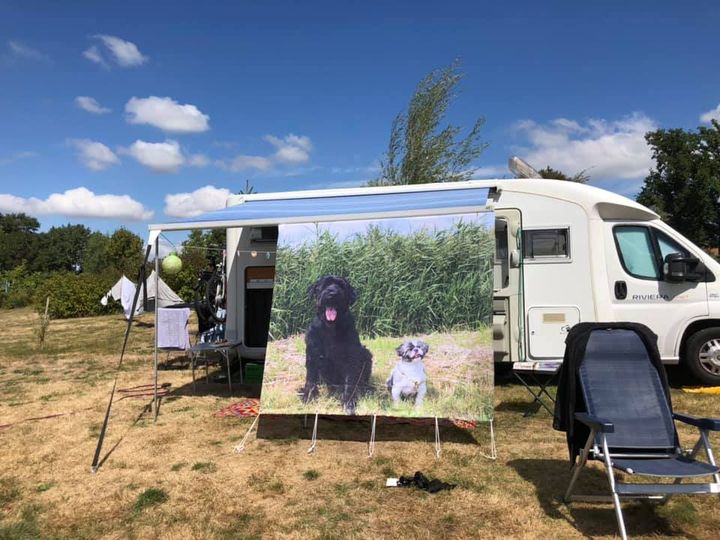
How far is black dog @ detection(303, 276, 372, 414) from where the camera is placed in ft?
15.9

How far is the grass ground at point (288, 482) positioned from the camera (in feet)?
11.2

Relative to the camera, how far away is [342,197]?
268 inches

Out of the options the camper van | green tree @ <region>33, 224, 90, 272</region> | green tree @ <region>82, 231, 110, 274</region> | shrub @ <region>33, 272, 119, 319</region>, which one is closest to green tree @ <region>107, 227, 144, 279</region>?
shrub @ <region>33, 272, 119, 319</region>

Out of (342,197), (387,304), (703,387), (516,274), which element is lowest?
A: (703,387)

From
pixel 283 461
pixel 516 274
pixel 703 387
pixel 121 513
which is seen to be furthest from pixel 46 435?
pixel 703 387

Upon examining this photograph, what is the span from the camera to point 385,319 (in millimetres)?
4934

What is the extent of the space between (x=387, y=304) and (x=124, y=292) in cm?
1357

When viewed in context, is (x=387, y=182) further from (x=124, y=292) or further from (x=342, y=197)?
(x=342, y=197)

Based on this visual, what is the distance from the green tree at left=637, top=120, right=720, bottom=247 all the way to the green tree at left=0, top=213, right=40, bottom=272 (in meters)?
69.9

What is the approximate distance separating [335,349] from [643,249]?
423cm

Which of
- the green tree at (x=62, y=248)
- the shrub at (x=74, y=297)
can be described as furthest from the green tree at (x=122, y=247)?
the green tree at (x=62, y=248)

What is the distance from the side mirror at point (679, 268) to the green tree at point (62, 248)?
263ft

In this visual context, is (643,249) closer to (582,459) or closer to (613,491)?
(582,459)

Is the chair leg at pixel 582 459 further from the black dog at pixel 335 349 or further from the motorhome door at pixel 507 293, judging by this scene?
the motorhome door at pixel 507 293
